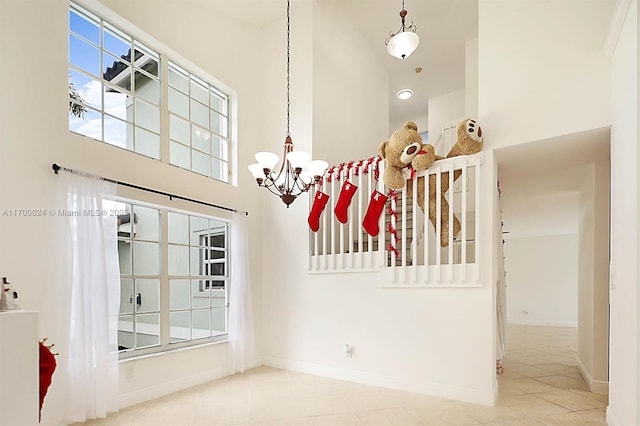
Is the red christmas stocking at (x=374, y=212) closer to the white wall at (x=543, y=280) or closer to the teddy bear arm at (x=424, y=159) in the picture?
the teddy bear arm at (x=424, y=159)

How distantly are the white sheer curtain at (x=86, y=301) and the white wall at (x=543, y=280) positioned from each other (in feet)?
31.7

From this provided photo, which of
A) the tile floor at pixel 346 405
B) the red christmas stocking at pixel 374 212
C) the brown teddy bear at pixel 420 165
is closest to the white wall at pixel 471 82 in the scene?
the brown teddy bear at pixel 420 165

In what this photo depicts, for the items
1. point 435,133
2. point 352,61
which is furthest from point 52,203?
point 435,133

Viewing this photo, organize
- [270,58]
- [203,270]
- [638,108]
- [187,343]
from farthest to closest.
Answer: [270,58] → [203,270] → [187,343] → [638,108]

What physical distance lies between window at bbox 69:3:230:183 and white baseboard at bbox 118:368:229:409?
7.52 feet

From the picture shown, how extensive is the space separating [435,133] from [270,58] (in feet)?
11.8

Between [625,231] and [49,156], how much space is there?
4264mm

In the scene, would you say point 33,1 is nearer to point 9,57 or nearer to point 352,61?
point 9,57

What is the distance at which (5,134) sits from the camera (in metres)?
2.63

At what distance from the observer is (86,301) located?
9.72 feet

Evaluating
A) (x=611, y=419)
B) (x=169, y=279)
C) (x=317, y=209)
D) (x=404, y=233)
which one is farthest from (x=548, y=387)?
(x=169, y=279)

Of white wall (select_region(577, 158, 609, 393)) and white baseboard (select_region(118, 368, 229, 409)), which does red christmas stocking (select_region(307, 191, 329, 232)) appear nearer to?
white baseboard (select_region(118, 368, 229, 409))

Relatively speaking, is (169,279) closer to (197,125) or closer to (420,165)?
(197,125)

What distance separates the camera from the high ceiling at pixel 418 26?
5.01 m
